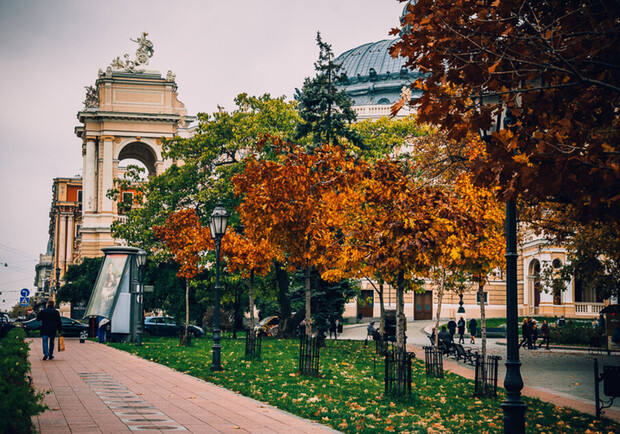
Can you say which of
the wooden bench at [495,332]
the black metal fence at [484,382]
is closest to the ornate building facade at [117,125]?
the wooden bench at [495,332]

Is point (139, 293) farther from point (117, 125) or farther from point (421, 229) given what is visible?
point (117, 125)

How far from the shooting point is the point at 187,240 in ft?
118

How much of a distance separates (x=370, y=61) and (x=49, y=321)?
79.2 m

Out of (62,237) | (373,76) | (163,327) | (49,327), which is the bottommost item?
(163,327)

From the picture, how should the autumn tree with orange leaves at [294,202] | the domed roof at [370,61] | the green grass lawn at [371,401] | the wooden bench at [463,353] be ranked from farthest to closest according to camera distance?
the domed roof at [370,61], the wooden bench at [463,353], the autumn tree with orange leaves at [294,202], the green grass lawn at [371,401]

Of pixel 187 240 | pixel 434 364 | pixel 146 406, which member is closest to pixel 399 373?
pixel 146 406

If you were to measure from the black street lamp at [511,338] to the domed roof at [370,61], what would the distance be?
84695 millimetres

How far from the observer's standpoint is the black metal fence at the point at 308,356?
61.8ft

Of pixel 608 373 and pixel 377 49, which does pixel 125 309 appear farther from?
pixel 377 49

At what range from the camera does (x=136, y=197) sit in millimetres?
45438

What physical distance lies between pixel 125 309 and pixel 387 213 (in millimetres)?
21607

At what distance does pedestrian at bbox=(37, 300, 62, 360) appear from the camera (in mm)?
22334

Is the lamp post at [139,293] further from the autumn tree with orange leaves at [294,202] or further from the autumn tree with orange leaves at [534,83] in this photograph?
the autumn tree with orange leaves at [534,83]

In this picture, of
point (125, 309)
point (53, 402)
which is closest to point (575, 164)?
Result: point (53, 402)
